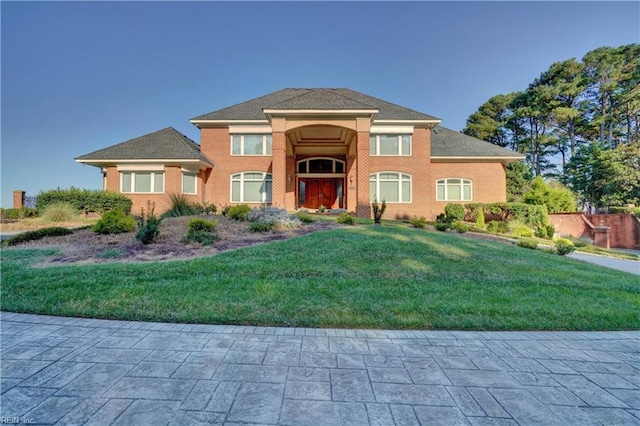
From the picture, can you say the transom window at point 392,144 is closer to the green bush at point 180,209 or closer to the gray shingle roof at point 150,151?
the gray shingle roof at point 150,151

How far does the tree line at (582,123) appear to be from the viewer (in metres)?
19.5

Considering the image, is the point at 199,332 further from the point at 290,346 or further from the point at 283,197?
the point at 283,197

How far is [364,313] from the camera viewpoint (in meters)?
4.05

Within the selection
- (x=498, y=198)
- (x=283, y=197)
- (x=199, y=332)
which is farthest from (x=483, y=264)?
(x=498, y=198)

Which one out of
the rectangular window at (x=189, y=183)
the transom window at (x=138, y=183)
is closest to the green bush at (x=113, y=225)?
the rectangular window at (x=189, y=183)

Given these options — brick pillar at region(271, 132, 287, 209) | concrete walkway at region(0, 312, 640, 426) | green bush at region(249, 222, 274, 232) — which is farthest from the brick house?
concrete walkway at region(0, 312, 640, 426)

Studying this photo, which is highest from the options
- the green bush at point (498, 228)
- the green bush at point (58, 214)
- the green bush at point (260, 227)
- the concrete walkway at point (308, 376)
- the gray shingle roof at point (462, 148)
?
the gray shingle roof at point (462, 148)

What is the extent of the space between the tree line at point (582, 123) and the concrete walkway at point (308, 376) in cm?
2333

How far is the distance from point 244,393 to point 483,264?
20.2ft

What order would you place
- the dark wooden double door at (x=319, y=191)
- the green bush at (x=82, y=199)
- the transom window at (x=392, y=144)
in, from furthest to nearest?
the dark wooden double door at (x=319, y=191) → the transom window at (x=392, y=144) → the green bush at (x=82, y=199)

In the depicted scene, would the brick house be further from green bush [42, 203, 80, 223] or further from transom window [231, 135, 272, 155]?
green bush [42, 203, 80, 223]

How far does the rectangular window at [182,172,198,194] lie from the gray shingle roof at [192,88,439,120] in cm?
380

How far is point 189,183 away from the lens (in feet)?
59.3

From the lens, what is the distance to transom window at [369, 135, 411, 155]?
61.6ft
